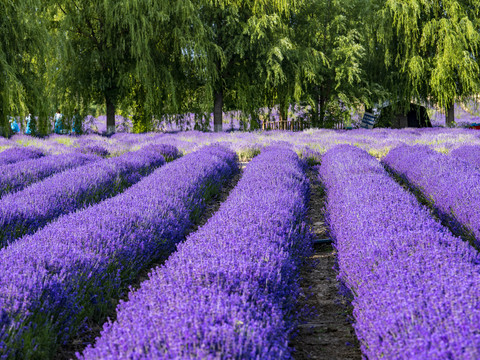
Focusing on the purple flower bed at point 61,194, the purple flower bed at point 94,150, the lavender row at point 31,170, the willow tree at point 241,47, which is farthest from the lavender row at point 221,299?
the willow tree at point 241,47

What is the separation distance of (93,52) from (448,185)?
546 inches

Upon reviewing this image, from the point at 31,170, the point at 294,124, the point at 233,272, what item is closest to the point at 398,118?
the point at 294,124

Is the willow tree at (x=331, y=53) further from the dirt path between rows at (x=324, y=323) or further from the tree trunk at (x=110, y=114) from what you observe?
the dirt path between rows at (x=324, y=323)

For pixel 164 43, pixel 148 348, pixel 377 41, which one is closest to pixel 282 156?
pixel 148 348

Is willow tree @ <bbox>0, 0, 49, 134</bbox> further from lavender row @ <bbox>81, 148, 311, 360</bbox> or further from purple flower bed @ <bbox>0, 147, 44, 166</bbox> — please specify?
lavender row @ <bbox>81, 148, 311, 360</bbox>

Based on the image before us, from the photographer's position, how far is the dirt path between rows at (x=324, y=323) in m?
2.55

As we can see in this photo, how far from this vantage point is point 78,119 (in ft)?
55.8

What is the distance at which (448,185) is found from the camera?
476 cm

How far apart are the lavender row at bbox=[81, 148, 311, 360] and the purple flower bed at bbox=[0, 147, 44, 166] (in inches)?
233

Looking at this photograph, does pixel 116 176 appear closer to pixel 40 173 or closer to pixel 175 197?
pixel 40 173

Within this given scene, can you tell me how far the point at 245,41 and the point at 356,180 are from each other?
1418cm

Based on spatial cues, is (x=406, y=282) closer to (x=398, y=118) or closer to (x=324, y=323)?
(x=324, y=323)

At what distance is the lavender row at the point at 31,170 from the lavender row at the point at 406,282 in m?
4.49

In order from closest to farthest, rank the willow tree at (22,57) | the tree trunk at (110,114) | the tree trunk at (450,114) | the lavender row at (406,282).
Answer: the lavender row at (406,282) → the willow tree at (22,57) → the tree trunk at (110,114) → the tree trunk at (450,114)
